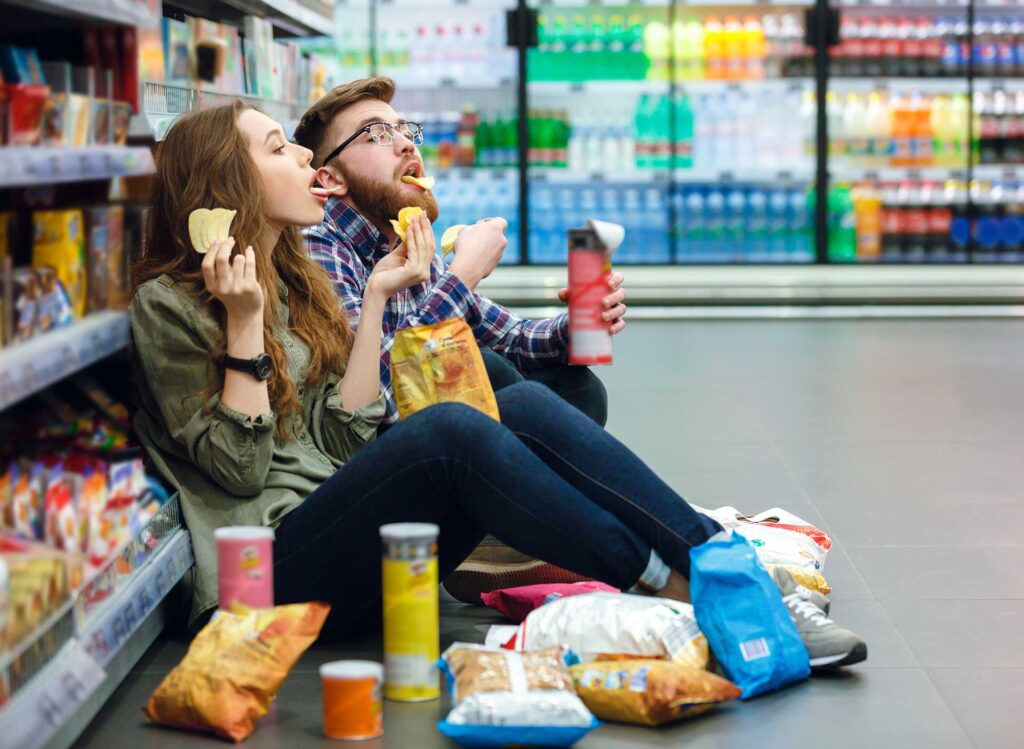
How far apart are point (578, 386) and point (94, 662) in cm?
141

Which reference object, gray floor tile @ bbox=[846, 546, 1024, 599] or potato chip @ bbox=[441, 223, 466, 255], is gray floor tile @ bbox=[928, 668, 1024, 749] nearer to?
gray floor tile @ bbox=[846, 546, 1024, 599]

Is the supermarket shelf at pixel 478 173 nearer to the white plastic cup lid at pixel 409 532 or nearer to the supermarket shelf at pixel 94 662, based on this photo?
the supermarket shelf at pixel 94 662

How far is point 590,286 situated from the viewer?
2.53 m

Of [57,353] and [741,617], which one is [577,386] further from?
[57,353]

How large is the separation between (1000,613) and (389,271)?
134 centimetres

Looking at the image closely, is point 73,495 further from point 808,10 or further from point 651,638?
point 808,10

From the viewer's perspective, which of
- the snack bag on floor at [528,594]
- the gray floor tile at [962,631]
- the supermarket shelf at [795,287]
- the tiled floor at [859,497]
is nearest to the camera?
the tiled floor at [859,497]

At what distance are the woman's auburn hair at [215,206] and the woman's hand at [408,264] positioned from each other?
5.7 inches

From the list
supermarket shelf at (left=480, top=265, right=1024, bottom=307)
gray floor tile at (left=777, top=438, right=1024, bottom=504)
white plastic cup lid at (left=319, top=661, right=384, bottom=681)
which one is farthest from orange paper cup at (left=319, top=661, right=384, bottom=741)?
supermarket shelf at (left=480, top=265, right=1024, bottom=307)

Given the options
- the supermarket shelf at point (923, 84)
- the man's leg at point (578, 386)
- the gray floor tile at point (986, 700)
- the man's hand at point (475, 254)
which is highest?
the supermarket shelf at point (923, 84)

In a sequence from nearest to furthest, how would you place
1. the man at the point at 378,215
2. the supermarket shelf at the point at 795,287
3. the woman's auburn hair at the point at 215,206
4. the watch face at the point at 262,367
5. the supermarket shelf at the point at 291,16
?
the watch face at the point at 262,367 < the woman's auburn hair at the point at 215,206 < the man at the point at 378,215 < the supermarket shelf at the point at 291,16 < the supermarket shelf at the point at 795,287

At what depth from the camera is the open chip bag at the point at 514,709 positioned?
2.11 m

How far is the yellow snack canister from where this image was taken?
2.25 metres

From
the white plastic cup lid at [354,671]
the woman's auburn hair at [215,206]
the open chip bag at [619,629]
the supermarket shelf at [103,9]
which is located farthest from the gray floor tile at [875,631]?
the supermarket shelf at [103,9]
